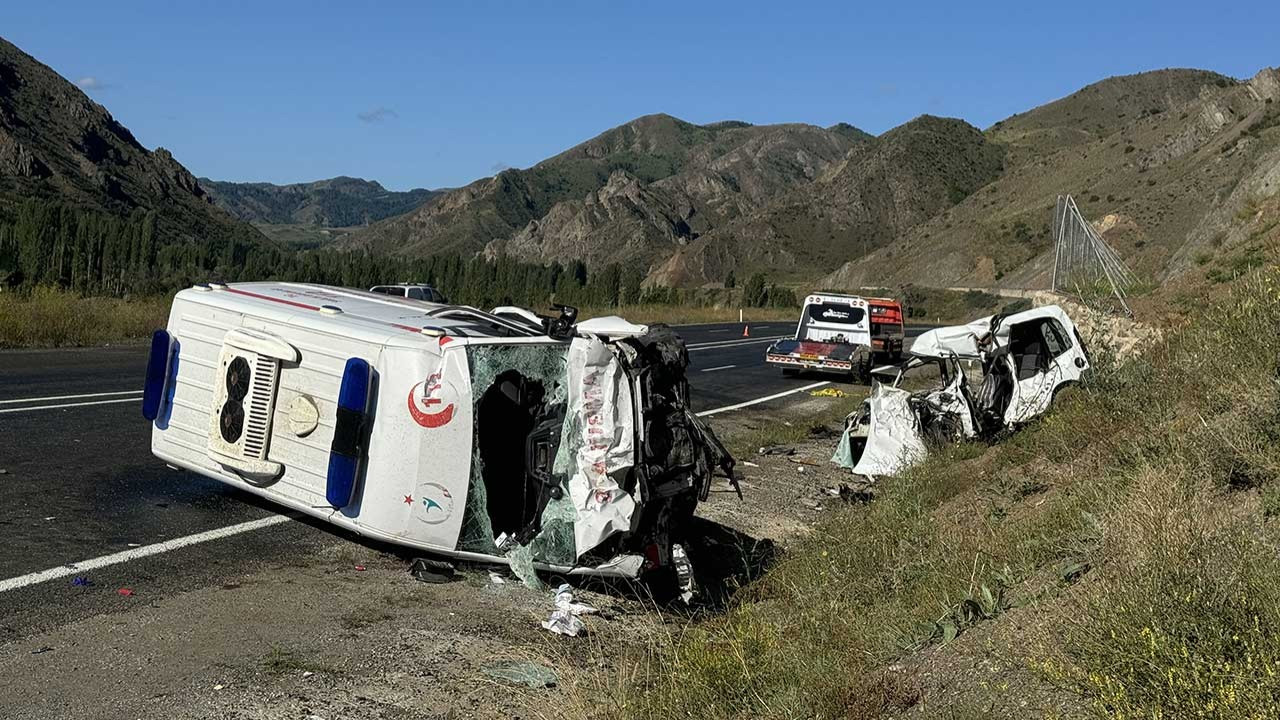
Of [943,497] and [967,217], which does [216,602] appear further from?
[967,217]

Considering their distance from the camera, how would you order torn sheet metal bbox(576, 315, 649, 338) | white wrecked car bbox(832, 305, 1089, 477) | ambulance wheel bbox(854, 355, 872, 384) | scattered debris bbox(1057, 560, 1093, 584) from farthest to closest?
ambulance wheel bbox(854, 355, 872, 384) → white wrecked car bbox(832, 305, 1089, 477) → torn sheet metal bbox(576, 315, 649, 338) → scattered debris bbox(1057, 560, 1093, 584)

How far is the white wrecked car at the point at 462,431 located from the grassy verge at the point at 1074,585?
925mm

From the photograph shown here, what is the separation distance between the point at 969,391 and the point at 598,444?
23.7ft

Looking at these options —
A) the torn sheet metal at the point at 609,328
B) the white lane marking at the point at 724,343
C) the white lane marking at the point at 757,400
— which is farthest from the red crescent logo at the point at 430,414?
the white lane marking at the point at 724,343

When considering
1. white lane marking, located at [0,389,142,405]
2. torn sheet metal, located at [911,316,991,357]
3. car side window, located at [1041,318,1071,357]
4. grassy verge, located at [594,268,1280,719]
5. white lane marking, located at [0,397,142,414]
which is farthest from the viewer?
torn sheet metal, located at [911,316,991,357]

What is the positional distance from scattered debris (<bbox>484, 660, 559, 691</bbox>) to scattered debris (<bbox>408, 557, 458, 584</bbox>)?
1.45 metres

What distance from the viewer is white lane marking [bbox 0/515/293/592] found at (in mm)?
5980

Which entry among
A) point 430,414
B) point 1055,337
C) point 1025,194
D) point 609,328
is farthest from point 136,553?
point 1025,194

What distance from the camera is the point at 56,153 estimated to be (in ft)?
499

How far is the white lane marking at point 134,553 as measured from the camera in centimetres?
598

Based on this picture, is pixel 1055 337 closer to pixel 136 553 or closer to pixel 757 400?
pixel 757 400

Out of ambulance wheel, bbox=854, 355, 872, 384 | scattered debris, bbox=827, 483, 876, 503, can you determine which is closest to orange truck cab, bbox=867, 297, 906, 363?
ambulance wheel, bbox=854, 355, 872, 384

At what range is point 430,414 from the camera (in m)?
6.46

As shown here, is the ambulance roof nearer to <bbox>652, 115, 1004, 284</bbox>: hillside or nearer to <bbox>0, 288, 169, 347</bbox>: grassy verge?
<bbox>0, 288, 169, 347</bbox>: grassy verge
